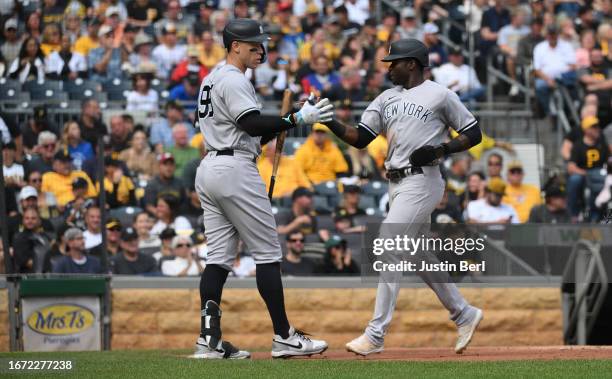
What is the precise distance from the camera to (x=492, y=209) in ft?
43.0

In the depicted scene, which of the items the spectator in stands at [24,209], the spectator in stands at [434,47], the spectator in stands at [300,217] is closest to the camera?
the spectator in stands at [24,209]

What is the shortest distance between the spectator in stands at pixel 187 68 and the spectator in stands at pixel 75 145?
2.97 m

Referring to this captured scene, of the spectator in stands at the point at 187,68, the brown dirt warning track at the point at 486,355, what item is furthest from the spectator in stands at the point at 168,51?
the brown dirt warning track at the point at 486,355

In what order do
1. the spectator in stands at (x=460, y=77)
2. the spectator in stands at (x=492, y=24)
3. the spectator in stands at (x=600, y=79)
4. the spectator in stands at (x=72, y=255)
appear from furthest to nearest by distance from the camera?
the spectator in stands at (x=492, y=24) → the spectator in stands at (x=460, y=77) → the spectator in stands at (x=600, y=79) → the spectator in stands at (x=72, y=255)

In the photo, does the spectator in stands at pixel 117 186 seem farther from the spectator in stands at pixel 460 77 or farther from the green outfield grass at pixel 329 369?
the spectator in stands at pixel 460 77

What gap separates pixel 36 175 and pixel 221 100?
4687 mm

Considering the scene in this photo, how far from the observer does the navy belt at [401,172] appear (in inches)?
316

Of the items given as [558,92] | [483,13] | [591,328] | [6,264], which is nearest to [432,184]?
[591,328]

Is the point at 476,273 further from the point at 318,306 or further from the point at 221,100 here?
the point at 221,100

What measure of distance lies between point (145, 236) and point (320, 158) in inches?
89.5

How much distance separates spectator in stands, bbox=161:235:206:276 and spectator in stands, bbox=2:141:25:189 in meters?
1.59

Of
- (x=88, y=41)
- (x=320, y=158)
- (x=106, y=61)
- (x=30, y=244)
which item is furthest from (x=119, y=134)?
(x=88, y=41)

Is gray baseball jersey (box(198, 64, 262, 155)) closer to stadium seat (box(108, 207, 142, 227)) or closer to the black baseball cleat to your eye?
the black baseball cleat

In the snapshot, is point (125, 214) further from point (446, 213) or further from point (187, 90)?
point (187, 90)
